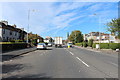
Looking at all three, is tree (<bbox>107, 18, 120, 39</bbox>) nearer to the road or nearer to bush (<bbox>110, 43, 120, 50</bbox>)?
bush (<bbox>110, 43, 120, 50</bbox>)

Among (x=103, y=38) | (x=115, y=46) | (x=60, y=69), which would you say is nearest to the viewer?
(x=60, y=69)

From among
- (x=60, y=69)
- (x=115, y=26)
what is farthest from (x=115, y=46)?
(x=60, y=69)

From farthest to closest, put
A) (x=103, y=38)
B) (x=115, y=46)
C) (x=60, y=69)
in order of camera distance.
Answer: (x=103, y=38)
(x=115, y=46)
(x=60, y=69)

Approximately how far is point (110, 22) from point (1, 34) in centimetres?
3423

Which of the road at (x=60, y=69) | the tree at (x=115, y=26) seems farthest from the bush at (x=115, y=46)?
the road at (x=60, y=69)

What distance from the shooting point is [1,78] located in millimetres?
6812

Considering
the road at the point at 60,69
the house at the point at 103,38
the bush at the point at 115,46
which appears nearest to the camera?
the road at the point at 60,69

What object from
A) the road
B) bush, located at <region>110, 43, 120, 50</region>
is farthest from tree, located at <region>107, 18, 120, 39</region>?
the road

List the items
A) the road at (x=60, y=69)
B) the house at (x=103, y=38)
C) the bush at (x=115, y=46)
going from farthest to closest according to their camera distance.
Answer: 1. the house at (x=103, y=38)
2. the bush at (x=115, y=46)
3. the road at (x=60, y=69)

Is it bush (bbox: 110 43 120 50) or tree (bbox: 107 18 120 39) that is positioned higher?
tree (bbox: 107 18 120 39)

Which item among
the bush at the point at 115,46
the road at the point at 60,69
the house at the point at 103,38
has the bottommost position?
the road at the point at 60,69

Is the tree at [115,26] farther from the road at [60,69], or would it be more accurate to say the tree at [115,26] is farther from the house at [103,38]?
the road at [60,69]

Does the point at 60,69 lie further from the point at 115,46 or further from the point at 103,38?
the point at 103,38

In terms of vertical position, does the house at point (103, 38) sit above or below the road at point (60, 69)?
above
